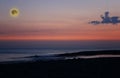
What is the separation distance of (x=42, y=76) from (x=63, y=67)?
362 centimetres

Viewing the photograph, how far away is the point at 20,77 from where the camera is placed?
20156 mm

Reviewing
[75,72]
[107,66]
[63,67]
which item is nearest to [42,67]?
[63,67]

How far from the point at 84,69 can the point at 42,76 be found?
12.0 ft

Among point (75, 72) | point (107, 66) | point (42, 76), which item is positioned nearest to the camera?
point (42, 76)

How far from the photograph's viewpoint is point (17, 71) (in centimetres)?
2253

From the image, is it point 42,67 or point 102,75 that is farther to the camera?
point 42,67

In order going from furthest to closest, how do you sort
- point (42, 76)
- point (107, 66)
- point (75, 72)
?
point (107, 66) < point (75, 72) < point (42, 76)

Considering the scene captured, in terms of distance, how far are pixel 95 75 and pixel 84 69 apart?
2.26m

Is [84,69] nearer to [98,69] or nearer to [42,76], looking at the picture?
[98,69]

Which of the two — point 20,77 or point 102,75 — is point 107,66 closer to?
point 102,75

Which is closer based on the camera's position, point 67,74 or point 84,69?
point 67,74

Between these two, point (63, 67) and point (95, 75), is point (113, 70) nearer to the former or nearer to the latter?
point (95, 75)

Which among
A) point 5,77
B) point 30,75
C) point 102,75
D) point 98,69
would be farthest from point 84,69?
point 5,77

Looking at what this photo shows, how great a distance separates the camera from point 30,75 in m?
20.6
